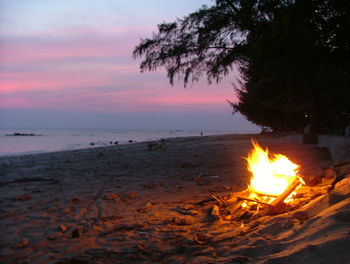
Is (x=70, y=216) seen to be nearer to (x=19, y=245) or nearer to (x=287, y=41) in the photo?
(x=19, y=245)

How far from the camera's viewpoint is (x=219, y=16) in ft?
37.4

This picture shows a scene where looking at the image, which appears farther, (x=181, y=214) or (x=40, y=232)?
(x=181, y=214)

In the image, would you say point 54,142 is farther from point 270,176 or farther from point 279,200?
point 279,200

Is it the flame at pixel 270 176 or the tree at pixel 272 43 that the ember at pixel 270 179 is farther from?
the tree at pixel 272 43

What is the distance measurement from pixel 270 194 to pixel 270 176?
585mm

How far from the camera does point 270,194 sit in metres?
4.84

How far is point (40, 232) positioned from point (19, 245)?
0.46m

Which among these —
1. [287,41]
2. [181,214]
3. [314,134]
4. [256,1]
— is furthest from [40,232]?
[314,134]

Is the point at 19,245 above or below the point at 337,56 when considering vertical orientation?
below

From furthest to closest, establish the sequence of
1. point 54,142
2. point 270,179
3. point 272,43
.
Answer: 1. point 54,142
2. point 272,43
3. point 270,179

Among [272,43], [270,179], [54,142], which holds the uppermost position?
[272,43]

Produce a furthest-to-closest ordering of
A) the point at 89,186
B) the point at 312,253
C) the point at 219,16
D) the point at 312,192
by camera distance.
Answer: the point at 219,16 → the point at 89,186 → the point at 312,192 → the point at 312,253

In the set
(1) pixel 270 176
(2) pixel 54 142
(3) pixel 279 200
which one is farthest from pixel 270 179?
(2) pixel 54 142

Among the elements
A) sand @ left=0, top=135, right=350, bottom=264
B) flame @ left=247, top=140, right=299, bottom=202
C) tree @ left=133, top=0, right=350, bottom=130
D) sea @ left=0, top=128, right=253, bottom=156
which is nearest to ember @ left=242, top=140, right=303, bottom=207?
flame @ left=247, top=140, right=299, bottom=202
